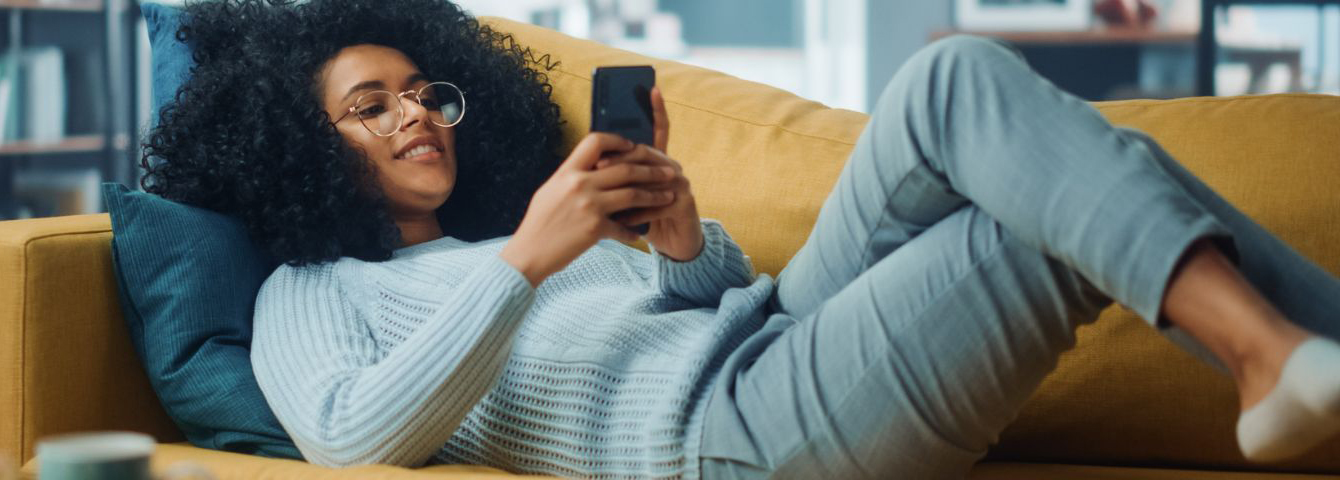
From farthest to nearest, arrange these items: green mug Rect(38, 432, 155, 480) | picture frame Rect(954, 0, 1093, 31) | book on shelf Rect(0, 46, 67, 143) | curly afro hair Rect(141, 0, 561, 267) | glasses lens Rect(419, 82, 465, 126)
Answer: picture frame Rect(954, 0, 1093, 31), book on shelf Rect(0, 46, 67, 143), glasses lens Rect(419, 82, 465, 126), curly afro hair Rect(141, 0, 561, 267), green mug Rect(38, 432, 155, 480)

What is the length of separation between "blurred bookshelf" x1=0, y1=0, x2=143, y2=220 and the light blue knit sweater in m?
2.63

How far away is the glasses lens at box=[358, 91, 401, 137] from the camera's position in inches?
64.2

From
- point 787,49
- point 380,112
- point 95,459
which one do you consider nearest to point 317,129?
point 380,112

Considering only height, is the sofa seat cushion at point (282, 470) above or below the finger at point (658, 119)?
below

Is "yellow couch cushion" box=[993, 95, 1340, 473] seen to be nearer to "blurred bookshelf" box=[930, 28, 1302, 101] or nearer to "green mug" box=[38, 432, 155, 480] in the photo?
"green mug" box=[38, 432, 155, 480]

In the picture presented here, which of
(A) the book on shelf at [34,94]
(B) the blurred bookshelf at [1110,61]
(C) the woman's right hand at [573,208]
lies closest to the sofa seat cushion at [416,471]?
(C) the woman's right hand at [573,208]

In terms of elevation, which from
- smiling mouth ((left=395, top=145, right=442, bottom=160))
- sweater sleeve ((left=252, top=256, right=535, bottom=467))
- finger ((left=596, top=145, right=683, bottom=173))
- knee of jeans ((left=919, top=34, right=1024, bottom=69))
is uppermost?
knee of jeans ((left=919, top=34, right=1024, bottom=69))

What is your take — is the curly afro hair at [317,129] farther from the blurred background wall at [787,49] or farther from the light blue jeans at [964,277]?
the blurred background wall at [787,49]

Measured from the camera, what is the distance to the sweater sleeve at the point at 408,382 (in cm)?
119

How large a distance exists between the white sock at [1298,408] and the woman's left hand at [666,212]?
0.57m

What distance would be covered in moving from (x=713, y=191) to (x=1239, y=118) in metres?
0.66

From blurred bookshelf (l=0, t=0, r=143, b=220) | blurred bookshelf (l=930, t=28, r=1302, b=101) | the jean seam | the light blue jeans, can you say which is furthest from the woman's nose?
blurred bookshelf (l=930, t=28, r=1302, b=101)

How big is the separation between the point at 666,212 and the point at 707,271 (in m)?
0.14

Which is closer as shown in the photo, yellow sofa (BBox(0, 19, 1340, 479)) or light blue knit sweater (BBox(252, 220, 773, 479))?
light blue knit sweater (BBox(252, 220, 773, 479))
